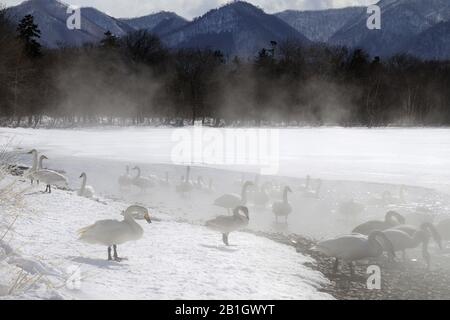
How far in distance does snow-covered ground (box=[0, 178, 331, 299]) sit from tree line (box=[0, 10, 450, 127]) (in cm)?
7013

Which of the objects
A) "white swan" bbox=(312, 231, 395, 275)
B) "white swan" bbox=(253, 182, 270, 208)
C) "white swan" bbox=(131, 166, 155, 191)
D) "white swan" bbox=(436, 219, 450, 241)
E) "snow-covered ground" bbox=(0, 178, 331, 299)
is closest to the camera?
"snow-covered ground" bbox=(0, 178, 331, 299)

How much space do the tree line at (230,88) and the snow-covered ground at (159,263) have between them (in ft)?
230

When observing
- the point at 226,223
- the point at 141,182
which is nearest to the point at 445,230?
the point at 226,223

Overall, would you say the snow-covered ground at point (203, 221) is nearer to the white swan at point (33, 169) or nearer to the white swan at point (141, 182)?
the white swan at point (141, 182)

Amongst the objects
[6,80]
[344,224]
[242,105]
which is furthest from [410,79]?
[344,224]

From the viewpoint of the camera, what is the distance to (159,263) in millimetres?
8844

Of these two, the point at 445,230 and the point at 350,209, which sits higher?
the point at 350,209

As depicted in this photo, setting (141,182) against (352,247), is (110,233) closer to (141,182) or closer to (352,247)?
(352,247)

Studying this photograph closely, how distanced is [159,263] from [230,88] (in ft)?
295

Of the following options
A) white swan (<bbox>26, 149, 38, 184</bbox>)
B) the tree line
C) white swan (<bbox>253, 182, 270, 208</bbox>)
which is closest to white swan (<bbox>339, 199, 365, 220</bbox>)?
white swan (<bbox>253, 182, 270, 208</bbox>)

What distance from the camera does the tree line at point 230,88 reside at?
87.1 meters

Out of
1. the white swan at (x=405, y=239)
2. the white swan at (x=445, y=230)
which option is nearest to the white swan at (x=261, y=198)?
the white swan at (x=445, y=230)

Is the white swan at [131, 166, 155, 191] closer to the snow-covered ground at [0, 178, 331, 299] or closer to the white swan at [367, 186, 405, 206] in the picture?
the snow-covered ground at [0, 178, 331, 299]

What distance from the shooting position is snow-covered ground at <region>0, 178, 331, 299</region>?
282 inches
